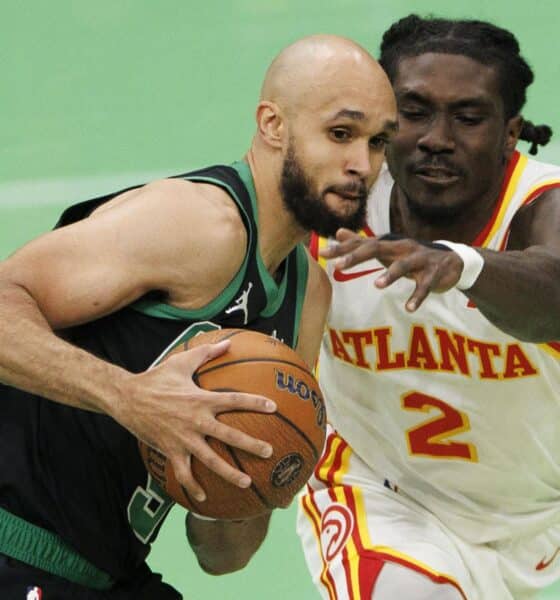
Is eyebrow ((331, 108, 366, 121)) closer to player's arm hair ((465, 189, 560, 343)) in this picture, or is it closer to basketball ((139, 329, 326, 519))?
player's arm hair ((465, 189, 560, 343))

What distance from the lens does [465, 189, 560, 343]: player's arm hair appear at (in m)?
3.50

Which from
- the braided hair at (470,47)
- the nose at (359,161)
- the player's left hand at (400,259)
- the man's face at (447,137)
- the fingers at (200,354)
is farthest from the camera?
the braided hair at (470,47)

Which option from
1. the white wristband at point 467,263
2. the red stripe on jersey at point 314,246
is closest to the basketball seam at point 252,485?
the white wristband at point 467,263

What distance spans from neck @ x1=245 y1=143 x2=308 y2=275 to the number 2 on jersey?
30.5 inches

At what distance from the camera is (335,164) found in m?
3.68

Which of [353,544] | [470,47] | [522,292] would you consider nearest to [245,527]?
[353,544]

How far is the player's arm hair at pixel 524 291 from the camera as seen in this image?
138 inches

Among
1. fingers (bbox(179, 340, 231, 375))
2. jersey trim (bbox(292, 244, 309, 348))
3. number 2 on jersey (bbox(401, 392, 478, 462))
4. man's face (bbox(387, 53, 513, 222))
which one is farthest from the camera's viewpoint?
number 2 on jersey (bbox(401, 392, 478, 462))

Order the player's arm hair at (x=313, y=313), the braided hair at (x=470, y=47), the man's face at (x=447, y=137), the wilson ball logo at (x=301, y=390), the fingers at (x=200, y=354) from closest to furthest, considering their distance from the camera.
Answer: the fingers at (x=200, y=354), the wilson ball logo at (x=301, y=390), the player's arm hair at (x=313, y=313), the man's face at (x=447, y=137), the braided hair at (x=470, y=47)

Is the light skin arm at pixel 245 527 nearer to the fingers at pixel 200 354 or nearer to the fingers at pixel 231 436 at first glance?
the fingers at pixel 200 354

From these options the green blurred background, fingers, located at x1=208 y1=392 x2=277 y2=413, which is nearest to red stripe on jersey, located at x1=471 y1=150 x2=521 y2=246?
fingers, located at x1=208 y1=392 x2=277 y2=413

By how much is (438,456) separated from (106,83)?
149 inches

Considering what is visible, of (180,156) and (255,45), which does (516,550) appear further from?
(255,45)

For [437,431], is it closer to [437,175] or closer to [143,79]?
[437,175]
